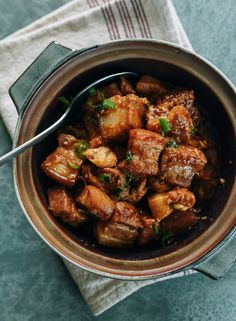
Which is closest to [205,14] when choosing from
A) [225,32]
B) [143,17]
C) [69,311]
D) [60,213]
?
[225,32]

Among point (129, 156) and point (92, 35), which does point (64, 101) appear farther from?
point (92, 35)

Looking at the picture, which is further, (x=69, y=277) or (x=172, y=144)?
(x=69, y=277)

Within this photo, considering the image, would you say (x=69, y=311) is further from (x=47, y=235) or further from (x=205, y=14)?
(x=205, y=14)

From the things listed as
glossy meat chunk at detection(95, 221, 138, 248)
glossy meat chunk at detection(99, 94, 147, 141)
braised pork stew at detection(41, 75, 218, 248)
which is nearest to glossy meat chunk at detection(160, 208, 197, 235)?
braised pork stew at detection(41, 75, 218, 248)

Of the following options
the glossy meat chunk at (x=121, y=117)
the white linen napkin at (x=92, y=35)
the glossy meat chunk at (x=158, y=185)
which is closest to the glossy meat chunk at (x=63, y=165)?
the glossy meat chunk at (x=121, y=117)

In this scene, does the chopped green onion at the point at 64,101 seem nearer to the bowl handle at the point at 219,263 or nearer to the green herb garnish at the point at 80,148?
the green herb garnish at the point at 80,148

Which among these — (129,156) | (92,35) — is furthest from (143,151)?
(92,35)

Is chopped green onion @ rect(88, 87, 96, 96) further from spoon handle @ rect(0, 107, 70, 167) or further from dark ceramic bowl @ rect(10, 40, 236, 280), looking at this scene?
spoon handle @ rect(0, 107, 70, 167)

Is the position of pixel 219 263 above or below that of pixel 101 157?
below
